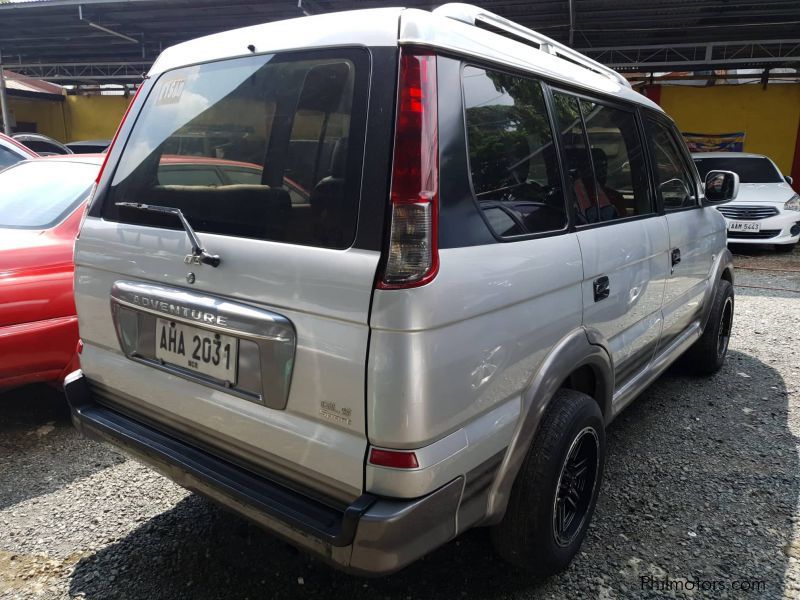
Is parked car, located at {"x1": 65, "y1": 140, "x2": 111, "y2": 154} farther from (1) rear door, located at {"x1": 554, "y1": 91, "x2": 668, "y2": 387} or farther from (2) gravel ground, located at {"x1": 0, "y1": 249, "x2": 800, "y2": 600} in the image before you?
(1) rear door, located at {"x1": 554, "y1": 91, "x2": 668, "y2": 387}

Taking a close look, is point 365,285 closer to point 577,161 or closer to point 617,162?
point 577,161

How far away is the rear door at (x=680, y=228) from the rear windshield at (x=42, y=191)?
10.7 feet

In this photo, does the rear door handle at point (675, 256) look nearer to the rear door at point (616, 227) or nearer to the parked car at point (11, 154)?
the rear door at point (616, 227)

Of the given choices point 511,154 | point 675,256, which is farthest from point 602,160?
point 675,256

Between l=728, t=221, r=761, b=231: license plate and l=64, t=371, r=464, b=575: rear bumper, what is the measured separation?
954cm

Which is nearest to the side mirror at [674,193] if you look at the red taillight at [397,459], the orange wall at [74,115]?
the red taillight at [397,459]

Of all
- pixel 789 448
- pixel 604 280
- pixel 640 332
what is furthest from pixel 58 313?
pixel 789 448

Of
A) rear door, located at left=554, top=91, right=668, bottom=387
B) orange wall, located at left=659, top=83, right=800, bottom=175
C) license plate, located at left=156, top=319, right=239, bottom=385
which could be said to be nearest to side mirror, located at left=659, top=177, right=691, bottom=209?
rear door, located at left=554, top=91, right=668, bottom=387

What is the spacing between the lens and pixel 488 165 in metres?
1.79

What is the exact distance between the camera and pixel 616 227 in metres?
2.46

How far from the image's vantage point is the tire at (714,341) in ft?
13.0

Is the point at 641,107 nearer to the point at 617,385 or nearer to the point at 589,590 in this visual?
the point at 617,385

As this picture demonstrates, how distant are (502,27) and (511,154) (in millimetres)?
448

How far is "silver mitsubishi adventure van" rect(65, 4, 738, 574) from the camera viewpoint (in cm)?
152
